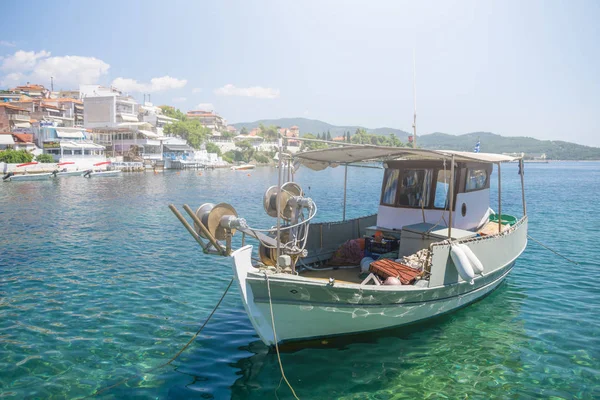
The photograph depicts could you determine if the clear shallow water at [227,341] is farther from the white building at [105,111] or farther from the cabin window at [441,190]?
the white building at [105,111]

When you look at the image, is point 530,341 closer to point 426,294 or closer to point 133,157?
point 426,294

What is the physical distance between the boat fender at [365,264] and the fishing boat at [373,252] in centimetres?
2

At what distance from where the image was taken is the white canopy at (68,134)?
73.4 metres

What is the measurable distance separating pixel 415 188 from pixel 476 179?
1854 millimetres

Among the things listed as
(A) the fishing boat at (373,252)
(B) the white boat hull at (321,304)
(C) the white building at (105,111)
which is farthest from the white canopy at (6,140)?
(B) the white boat hull at (321,304)

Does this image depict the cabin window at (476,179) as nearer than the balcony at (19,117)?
Yes

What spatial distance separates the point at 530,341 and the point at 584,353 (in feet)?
3.25

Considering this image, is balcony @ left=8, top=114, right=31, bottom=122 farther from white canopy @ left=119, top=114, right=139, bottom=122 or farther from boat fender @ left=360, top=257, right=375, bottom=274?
boat fender @ left=360, top=257, right=375, bottom=274

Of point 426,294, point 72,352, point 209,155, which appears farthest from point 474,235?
point 209,155

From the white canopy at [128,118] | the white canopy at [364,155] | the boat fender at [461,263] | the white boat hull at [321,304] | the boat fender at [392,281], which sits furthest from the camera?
the white canopy at [128,118]

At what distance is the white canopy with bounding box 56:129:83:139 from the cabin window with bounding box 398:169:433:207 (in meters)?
74.1

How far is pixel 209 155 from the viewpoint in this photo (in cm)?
10756

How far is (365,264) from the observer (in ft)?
34.5

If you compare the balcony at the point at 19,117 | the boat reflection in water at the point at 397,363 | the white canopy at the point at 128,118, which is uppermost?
the white canopy at the point at 128,118
